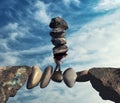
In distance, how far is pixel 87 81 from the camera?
391 inches

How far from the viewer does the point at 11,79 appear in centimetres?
940

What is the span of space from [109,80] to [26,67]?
2.24 m

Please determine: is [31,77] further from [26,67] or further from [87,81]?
[87,81]

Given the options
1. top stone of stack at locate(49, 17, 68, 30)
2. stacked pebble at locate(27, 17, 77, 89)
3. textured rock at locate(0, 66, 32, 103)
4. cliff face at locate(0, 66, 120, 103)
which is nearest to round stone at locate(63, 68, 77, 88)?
stacked pebble at locate(27, 17, 77, 89)

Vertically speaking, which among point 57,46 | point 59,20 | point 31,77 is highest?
point 59,20

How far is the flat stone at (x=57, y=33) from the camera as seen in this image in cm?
914

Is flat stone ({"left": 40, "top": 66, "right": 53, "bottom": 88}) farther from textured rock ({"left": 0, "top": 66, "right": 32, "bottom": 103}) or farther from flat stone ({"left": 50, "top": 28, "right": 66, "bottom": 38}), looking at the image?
flat stone ({"left": 50, "top": 28, "right": 66, "bottom": 38})

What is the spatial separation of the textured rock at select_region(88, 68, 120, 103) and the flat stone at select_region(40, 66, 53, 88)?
1110mm

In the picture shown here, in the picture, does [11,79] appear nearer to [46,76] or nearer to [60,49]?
[46,76]

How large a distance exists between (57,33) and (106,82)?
1.87m

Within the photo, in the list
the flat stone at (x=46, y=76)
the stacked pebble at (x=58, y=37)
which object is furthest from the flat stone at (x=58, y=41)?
the flat stone at (x=46, y=76)

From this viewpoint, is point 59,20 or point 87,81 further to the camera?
point 87,81

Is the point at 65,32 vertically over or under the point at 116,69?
over

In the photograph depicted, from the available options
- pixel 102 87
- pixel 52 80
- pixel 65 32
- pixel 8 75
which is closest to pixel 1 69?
pixel 8 75
